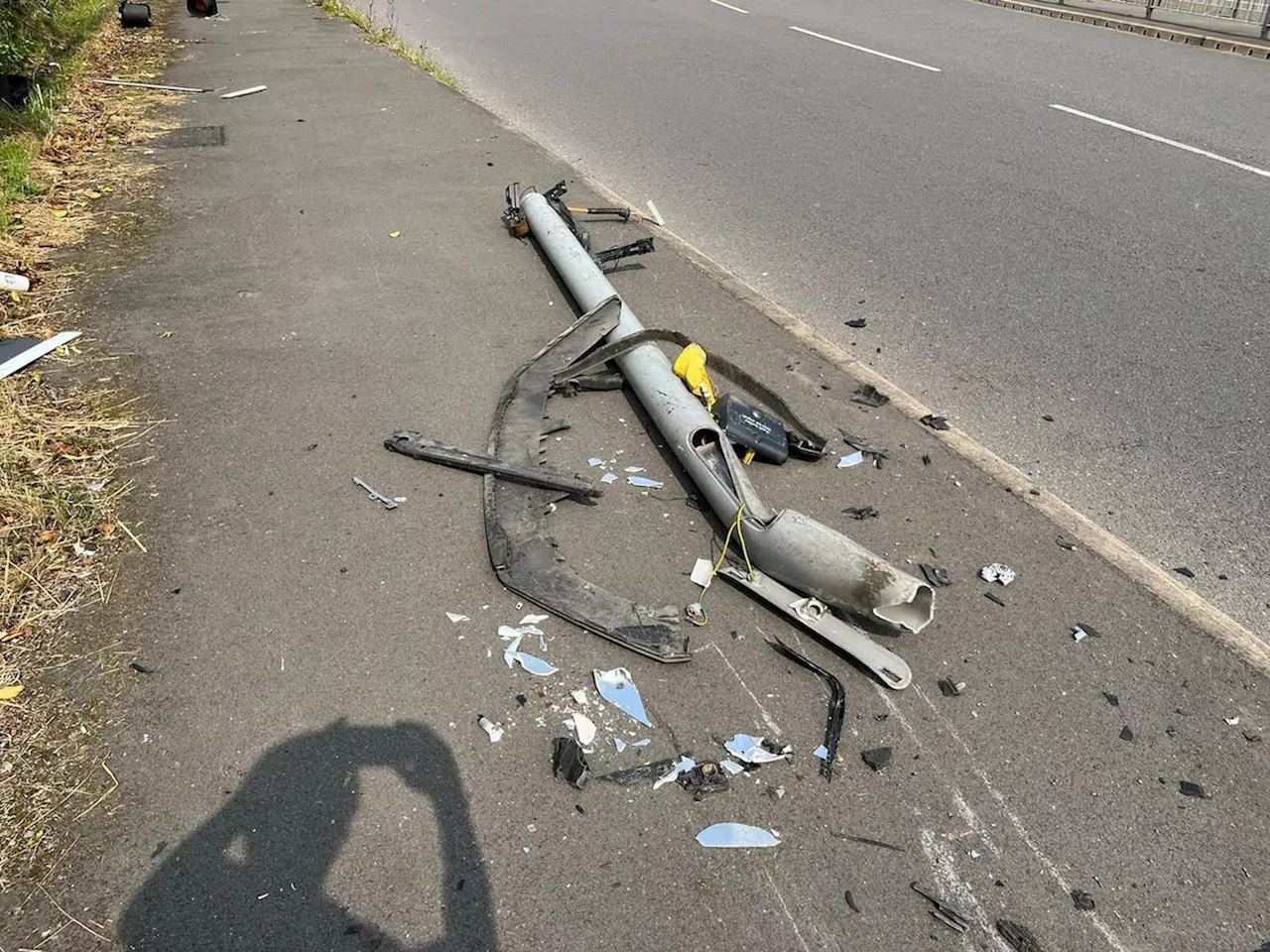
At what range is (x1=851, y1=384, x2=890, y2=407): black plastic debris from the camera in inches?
170

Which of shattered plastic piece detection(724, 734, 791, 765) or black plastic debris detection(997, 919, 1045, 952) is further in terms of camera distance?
shattered plastic piece detection(724, 734, 791, 765)

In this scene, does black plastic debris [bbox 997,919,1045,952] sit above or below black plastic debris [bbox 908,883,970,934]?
below

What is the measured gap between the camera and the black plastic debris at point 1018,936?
212cm

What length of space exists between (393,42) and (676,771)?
507 inches

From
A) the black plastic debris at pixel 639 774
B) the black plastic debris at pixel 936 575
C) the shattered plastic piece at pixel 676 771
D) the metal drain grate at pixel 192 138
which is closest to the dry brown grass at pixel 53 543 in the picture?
the black plastic debris at pixel 639 774

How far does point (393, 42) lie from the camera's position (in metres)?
12.6

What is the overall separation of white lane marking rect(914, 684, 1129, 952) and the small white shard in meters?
0.73

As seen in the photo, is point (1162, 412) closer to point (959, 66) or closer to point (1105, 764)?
point (1105, 764)

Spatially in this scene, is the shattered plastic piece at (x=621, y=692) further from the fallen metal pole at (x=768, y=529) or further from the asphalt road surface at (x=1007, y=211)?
the asphalt road surface at (x=1007, y=211)

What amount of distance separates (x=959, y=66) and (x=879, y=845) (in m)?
12.0

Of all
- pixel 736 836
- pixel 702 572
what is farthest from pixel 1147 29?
pixel 736 836

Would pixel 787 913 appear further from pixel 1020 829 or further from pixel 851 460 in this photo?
pixel 851 460

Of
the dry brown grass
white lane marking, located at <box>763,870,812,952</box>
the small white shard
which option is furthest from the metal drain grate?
white lane marking, located at <box>763,870,812,952</box>

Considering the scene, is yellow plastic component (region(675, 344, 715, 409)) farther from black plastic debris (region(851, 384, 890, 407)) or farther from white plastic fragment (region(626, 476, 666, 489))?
black plastic debris (region(851, 384, 890, 407))
